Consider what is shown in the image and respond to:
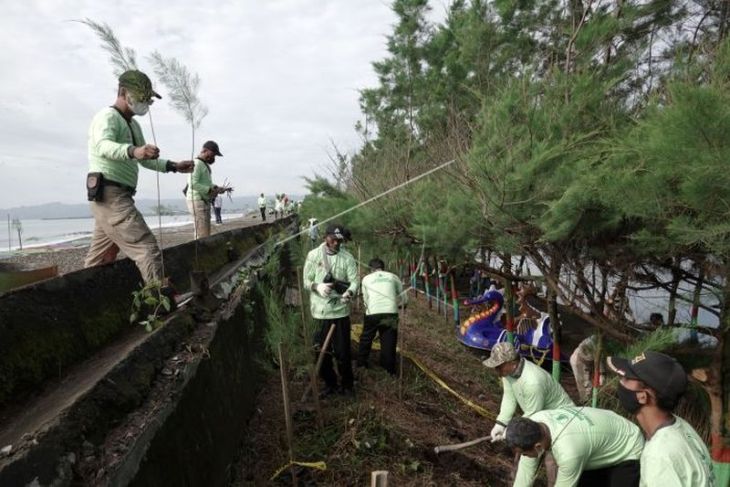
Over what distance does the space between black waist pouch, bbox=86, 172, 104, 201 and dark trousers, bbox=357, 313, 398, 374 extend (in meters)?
3.66

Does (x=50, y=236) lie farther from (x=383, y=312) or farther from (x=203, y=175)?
(x=383, y=312)

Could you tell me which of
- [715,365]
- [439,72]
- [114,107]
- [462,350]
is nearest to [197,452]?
[114,107]

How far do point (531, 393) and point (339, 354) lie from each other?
6.62ft

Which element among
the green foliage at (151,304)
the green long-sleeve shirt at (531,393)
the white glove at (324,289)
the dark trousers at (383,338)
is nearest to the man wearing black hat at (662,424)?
the green long-sleeve shirt at (531,393)

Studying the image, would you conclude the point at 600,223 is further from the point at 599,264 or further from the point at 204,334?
the point at 204,334

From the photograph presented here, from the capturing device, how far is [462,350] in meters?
8.96

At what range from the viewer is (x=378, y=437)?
402cm

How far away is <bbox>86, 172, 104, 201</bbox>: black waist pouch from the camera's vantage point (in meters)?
2.93

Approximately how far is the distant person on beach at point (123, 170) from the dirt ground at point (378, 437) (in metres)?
1.57

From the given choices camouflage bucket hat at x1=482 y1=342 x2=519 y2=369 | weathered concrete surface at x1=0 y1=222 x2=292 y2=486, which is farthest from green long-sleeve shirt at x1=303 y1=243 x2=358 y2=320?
camouflage bucket hat at x1=482 y1=342 x2=519 y2=369

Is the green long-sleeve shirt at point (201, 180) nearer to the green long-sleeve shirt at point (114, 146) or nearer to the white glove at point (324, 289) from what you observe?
the white glove at point (324, 289)

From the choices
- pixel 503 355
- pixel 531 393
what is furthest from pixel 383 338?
pixel 531 393

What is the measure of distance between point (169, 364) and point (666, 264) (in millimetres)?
4379

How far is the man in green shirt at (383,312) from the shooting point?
5656mm
